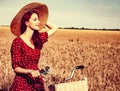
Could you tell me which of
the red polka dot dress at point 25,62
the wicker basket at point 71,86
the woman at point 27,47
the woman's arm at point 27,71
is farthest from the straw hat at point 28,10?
the wicker basket at point 71,86

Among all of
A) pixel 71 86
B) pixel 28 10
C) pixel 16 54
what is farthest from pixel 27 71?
pixel 28 10

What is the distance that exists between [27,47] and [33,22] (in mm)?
292

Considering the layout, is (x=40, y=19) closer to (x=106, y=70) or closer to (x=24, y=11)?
(x=24, y=11)

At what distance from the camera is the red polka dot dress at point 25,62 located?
4.18m

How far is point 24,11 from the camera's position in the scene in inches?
175

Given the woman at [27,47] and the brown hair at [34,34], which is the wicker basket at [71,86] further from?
the brown hair at [34,34]

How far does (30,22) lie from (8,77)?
175 cm

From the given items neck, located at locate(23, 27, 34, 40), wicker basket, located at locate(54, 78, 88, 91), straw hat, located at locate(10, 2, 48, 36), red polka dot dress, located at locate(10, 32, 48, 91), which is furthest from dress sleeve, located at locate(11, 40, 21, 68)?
wicker basket, located at locate(54, 78, 88, 91)

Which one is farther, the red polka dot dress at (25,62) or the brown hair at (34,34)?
the brown hair at (34,34)

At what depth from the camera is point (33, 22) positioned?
4.38 metres

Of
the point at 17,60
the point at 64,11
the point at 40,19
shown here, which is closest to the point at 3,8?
the point at 64,11

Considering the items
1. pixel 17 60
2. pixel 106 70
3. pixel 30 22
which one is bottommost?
pixel 106 70

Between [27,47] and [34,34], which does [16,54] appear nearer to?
[27,47]

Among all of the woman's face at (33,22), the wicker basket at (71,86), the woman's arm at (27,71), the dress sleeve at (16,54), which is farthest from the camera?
the woman's face at (33,22)
